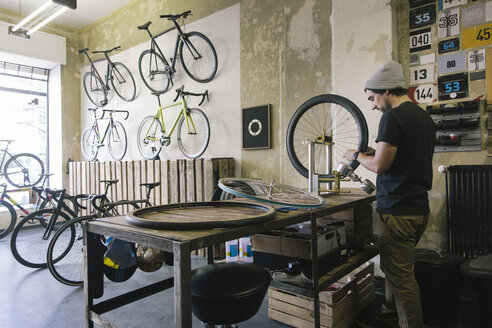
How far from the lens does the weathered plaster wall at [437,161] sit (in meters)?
2.56

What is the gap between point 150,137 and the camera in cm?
501

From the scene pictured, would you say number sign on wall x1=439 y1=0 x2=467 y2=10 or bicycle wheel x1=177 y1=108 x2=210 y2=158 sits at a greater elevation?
number sign on wall x1=439 y1=0 x2=467 y2=10

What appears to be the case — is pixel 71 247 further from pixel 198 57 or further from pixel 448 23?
pixel 448 23

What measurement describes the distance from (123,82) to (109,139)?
43.9 inches

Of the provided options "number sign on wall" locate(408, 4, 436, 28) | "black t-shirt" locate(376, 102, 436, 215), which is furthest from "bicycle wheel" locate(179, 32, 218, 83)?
"black t-shirt" locate(376, 102, 436, 215)

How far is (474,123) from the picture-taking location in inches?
98.3

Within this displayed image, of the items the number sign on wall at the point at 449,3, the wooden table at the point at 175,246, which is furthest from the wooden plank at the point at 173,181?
the number sign on wall at the point at 449,3

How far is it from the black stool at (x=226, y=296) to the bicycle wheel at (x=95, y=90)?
19.1 feet

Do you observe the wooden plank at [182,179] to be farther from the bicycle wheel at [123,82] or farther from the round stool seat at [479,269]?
the round stool seat at [479,269]

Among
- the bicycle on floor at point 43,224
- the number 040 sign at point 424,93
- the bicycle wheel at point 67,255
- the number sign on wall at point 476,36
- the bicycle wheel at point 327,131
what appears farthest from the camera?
the bicycle on floor at point 43,224

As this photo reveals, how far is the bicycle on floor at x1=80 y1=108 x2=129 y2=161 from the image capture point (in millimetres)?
5812

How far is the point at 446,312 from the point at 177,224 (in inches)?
83.3

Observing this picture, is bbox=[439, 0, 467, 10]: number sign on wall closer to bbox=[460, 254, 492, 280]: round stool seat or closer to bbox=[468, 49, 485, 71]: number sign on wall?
bbox=[468, 49, 485, 71]: number sign on wall

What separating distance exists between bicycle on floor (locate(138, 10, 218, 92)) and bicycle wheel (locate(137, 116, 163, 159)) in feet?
1.83
